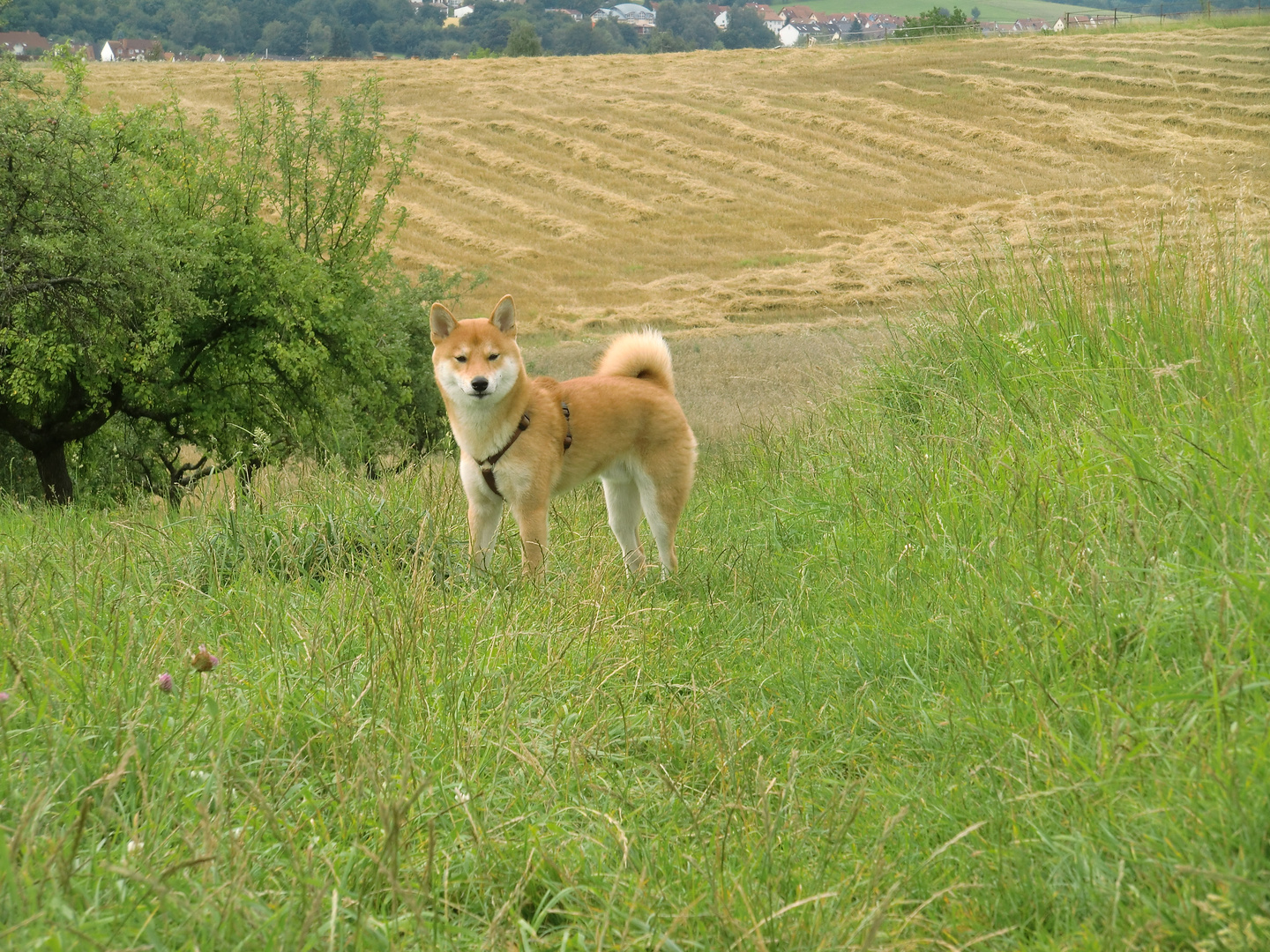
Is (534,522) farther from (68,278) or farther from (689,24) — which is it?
(689,24)

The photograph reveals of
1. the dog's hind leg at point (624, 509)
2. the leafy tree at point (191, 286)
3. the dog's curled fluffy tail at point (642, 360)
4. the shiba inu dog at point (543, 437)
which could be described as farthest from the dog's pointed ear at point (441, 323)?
the leafy tree at point (191, 286)

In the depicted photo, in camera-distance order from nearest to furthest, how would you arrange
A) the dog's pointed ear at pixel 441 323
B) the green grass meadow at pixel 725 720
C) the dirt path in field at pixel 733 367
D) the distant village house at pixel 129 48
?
the green grass meadow at pixel 725 720
the dog's pointed ear at pixel 441 323
the dirt path in field at pixel 733 367
the distant village house at pixel 129 48

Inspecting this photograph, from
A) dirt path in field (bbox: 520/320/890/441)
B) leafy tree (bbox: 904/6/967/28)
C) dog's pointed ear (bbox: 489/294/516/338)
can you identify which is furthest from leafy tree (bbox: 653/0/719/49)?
dog's pointed ear (bbox: 489/294/516/338)

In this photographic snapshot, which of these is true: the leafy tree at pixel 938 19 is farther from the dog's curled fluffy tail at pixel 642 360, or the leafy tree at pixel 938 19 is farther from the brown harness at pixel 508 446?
the brown harness at pixel 508 446

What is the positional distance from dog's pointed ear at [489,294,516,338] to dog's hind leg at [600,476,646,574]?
Answer: 1.24 metres

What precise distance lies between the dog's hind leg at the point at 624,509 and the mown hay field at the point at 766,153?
53.5 feet

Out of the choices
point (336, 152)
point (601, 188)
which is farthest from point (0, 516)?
point (601, 188)

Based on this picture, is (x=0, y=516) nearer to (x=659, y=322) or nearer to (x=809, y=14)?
(x=659, y=322)

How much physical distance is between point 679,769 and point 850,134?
136 feet

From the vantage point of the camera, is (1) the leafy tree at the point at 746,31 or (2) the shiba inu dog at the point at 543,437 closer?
(2) the shiba inu dog at the point at 543,437

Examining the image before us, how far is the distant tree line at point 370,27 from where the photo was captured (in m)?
59.5

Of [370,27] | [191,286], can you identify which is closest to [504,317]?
[191,286]

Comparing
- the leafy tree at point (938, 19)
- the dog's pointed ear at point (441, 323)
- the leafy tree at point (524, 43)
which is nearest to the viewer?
the dog's pointed ear at point (441, 323)

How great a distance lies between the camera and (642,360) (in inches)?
294
